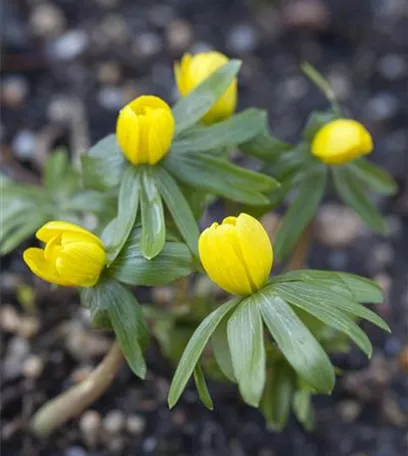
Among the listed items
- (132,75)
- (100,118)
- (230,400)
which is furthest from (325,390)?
(132,75)

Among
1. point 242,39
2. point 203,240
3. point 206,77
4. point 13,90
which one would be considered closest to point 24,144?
point 13,90

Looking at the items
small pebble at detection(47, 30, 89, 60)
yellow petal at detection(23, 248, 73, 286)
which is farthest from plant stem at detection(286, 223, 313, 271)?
small pebble at detection(47, 30, 89, 60)

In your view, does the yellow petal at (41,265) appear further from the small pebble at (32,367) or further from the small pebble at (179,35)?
the small pebble at (179,35)

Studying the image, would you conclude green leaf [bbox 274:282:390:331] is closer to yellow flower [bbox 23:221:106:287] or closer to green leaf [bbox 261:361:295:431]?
yellow flower [bbox 23:221:106:287]

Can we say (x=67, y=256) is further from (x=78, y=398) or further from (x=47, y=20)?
(x=47, y=20)

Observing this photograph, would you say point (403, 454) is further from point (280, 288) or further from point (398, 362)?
point (280, 288)

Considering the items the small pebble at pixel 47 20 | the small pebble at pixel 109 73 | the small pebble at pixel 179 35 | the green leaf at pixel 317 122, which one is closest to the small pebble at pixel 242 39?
the small pebble at pixel 179 35
